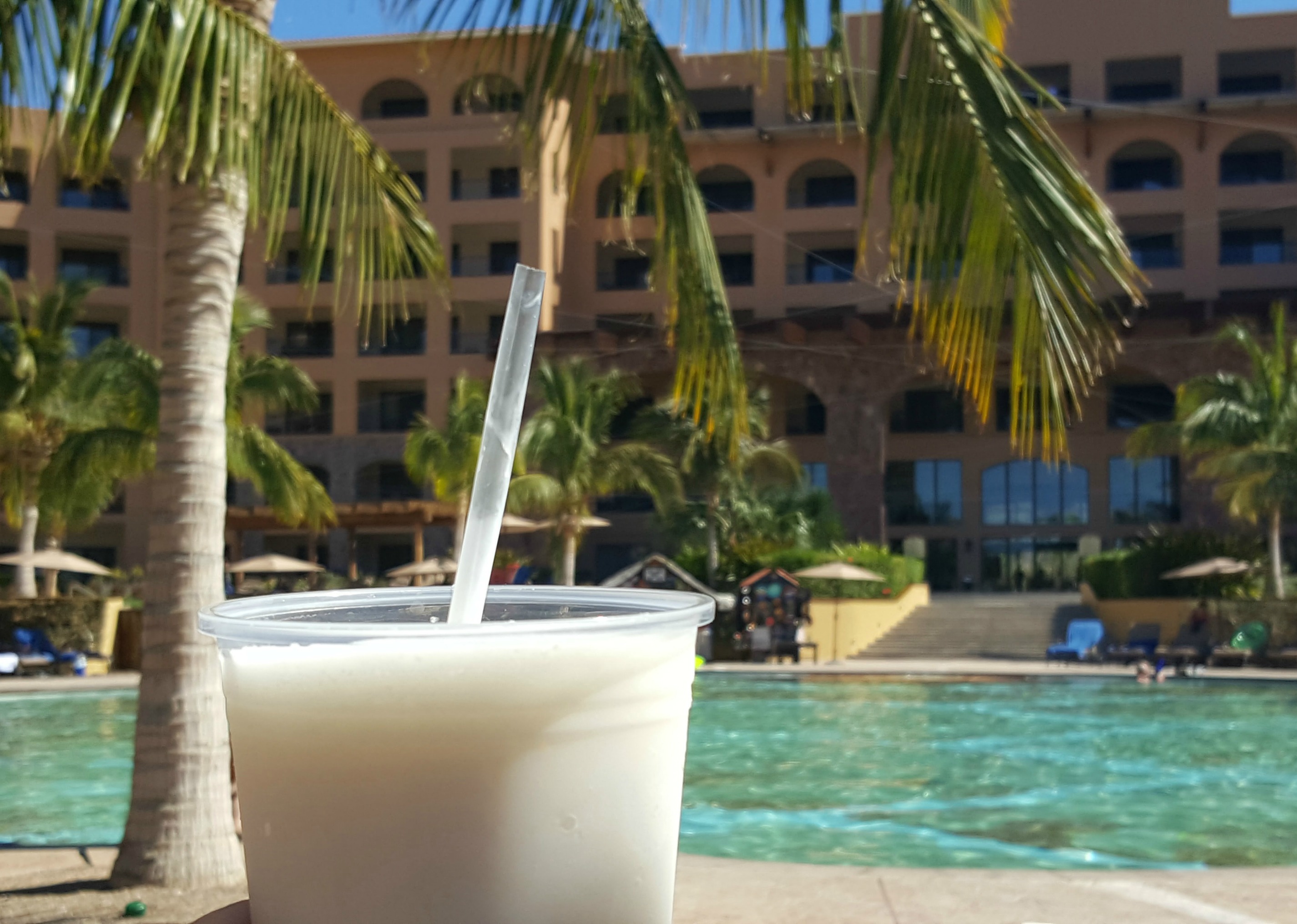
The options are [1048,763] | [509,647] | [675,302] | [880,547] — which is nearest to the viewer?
[509,647]

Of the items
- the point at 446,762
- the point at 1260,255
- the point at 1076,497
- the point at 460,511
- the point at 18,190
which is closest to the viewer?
the point at 446,762

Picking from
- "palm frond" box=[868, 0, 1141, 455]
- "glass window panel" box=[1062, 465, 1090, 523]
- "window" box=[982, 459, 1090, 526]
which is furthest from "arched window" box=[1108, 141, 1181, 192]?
"palm frond" box=[868, 0, 1141, 455]

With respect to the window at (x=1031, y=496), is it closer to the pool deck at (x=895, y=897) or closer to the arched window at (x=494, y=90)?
the pool deck at (x=895, y=897)

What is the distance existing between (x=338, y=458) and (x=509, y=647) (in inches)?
1482

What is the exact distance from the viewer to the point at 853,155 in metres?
37.3

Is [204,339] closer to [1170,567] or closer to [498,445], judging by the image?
[498,445]

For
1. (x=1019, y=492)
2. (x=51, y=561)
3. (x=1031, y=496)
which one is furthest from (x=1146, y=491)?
(x=51, y=561)

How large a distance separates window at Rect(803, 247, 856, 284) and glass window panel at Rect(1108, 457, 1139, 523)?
31.1ft

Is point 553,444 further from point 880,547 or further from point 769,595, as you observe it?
point 880,547

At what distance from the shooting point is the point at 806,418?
1507 inches

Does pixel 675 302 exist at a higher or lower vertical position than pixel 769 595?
higher

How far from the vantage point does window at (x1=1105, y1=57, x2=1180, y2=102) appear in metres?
38.4

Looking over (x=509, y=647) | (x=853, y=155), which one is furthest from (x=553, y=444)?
(x=509, y=647)

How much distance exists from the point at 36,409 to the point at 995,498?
25.7 meters
